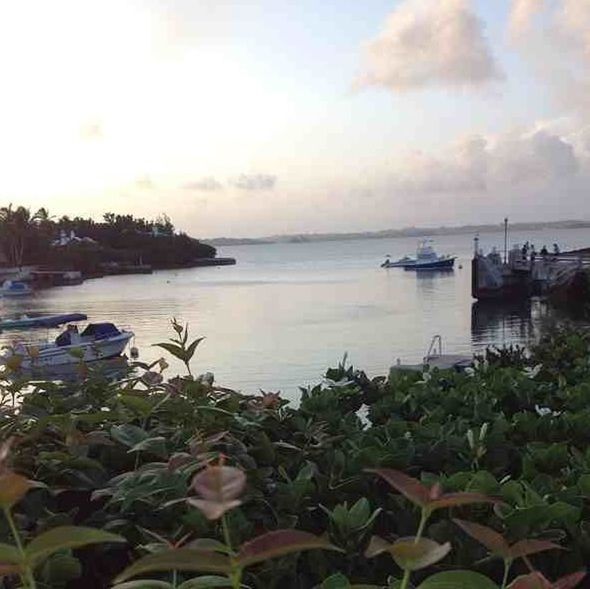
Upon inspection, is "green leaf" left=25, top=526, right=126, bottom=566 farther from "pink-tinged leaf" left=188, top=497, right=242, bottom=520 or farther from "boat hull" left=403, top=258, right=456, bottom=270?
"boat hull" left=403, top=258, right=456, bottom=270

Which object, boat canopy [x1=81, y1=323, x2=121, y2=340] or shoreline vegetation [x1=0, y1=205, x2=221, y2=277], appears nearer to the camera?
boat canopy [x1=81, y1=323, x2=121, y2=340]

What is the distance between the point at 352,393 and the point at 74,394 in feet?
3.86

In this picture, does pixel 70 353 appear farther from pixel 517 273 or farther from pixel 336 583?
pixel 517 273

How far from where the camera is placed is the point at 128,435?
209 centimetres

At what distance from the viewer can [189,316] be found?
5247 centimetres

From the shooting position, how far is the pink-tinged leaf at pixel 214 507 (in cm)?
86

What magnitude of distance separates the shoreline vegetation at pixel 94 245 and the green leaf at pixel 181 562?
113 meters

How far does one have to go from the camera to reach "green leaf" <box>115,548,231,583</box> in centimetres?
93

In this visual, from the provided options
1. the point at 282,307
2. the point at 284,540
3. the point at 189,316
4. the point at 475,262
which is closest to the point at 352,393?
the point at 284,540

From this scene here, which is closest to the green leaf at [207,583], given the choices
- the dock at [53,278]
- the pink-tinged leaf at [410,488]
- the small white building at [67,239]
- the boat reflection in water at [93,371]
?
the pink-tinged leaf at [410,488]

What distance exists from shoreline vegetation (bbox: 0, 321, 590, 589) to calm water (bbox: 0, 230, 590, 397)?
61.3 ft

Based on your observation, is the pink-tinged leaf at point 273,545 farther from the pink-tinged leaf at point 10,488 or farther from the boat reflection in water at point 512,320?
the boat reflection in water at point 512,320

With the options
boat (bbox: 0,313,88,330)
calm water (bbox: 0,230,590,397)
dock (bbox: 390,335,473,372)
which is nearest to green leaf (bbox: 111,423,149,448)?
dock (bbox: 390,335,473,372)

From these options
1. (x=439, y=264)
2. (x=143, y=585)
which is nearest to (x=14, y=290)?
(x=439, y=264)
